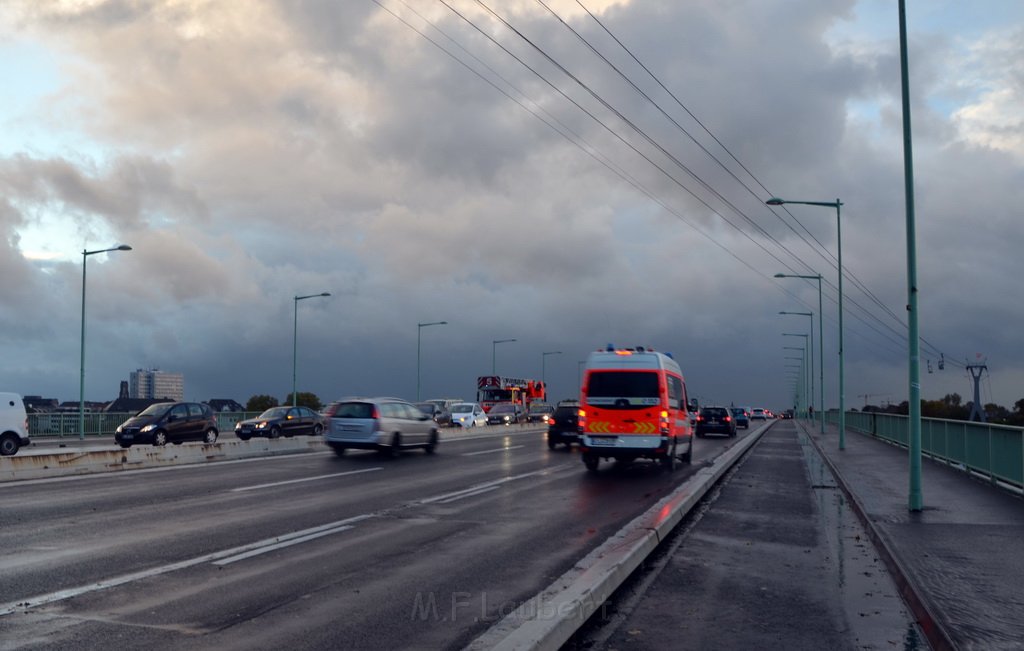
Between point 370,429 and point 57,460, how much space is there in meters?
8.32

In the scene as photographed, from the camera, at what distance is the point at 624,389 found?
20.6 metres

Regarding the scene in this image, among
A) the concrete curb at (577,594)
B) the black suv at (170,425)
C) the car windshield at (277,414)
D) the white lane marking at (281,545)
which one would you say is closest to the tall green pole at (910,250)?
the concrete curb at (577,594)

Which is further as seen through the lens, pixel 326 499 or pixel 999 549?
pixel 326 499

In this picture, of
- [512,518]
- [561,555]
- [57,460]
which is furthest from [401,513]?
[57,460]

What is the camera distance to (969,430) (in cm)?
1959

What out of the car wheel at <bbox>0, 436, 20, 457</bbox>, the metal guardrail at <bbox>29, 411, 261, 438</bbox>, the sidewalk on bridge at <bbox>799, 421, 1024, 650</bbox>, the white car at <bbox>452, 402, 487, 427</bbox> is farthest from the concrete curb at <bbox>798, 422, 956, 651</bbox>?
the white car at <bbox>452, 402, 487, 427</bbox>

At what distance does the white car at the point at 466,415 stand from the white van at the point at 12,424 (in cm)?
2857

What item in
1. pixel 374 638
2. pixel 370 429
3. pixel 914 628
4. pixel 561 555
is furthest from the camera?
pixel 370 429

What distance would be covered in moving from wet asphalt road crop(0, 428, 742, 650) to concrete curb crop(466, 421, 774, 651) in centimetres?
34

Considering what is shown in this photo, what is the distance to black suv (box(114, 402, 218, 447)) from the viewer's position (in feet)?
95.8

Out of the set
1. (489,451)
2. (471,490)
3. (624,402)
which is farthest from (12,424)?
(624,402)

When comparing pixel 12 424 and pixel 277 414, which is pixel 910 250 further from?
pixel 277 414

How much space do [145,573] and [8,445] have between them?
813 inches

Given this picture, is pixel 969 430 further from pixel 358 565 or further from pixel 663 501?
pixel 358 565
